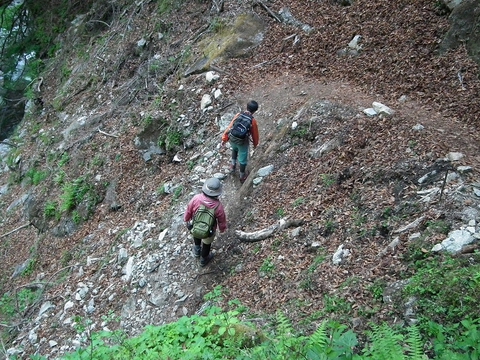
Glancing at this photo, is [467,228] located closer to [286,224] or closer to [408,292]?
[408,292]

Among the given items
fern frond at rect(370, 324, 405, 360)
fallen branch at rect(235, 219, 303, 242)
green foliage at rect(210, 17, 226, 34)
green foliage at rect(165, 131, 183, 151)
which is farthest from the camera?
green foliage at rect(210, 17, 226, 34)

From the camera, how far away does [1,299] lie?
393 inches

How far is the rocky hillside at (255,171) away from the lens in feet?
17.6

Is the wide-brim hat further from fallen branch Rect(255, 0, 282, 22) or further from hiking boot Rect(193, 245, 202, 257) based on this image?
fallen branch Rect(255, 0, 282, 22)

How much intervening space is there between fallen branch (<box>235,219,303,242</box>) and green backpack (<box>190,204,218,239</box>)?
675 millimetres

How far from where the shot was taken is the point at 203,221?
5969 millimetres

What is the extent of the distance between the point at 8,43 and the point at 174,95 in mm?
11180

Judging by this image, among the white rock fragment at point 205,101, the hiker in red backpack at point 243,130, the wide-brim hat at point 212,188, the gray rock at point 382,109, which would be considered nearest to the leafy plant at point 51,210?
the white rock fragment at point 205,101

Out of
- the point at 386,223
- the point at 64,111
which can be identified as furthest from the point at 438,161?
the point at 64,111

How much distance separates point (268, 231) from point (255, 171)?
1.42 m

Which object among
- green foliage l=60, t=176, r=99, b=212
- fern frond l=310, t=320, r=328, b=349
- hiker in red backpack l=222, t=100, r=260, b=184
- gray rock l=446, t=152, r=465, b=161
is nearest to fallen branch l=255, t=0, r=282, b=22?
hiker in red backpack l=222, t=100, r=260, b=184

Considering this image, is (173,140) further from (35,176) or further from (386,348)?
(386,348)

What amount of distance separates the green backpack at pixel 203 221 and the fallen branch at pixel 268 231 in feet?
2.21

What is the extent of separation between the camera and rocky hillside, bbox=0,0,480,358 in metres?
5.36
